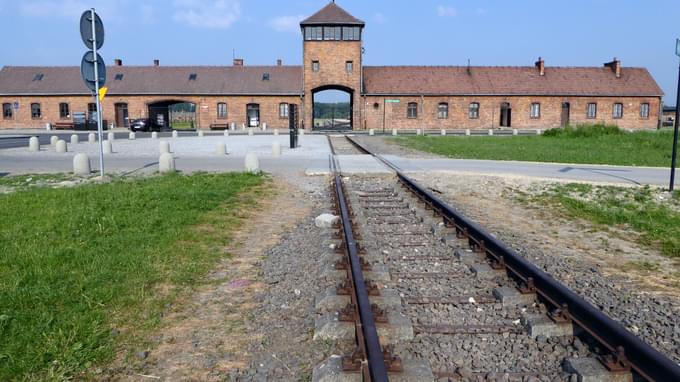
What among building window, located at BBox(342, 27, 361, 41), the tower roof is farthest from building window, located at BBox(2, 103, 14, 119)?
building window, located at BBox(342, 27, 361, 41)

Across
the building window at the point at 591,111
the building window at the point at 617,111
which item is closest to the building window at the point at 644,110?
the building window at the point at 617,111

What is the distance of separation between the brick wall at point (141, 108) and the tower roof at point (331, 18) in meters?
8.03

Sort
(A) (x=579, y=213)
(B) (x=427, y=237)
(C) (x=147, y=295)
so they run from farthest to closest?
1. (A) (x=579, y=213)
2. (B) (x=427, y=237)
3. (C) (x=147, y=295)

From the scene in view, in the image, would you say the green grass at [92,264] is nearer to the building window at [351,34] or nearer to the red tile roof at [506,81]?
the building window at [351,34]

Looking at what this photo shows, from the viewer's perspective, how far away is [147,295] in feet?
15.2

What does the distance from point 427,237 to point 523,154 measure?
53.2 feet

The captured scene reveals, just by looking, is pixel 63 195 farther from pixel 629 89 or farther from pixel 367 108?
pixel 629 89

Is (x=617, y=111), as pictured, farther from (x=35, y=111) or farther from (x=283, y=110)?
(x=35, y=111)

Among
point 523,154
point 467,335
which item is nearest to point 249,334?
point 467,335

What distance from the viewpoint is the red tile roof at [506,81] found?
5553cm

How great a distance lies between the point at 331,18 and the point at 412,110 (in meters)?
12.2

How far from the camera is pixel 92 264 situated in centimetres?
538

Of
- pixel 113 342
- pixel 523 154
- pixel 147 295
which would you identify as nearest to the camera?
pixel 113 342

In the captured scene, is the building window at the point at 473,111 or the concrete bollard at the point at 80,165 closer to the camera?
the concrete bollard at the point at 80,165
